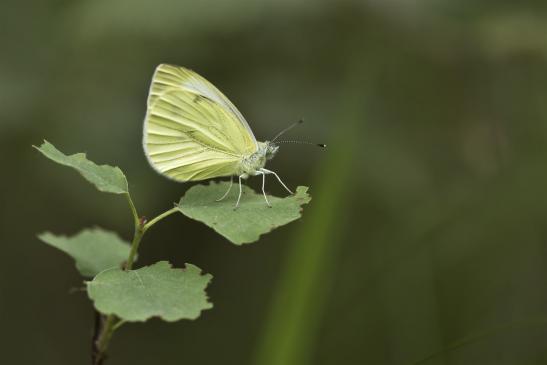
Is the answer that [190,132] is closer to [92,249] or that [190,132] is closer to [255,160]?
[255,160]

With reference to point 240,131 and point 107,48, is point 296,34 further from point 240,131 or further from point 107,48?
point 240,131

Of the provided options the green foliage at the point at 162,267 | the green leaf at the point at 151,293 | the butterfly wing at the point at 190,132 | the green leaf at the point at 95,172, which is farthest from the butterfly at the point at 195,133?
the green leaf at the point at 151,293

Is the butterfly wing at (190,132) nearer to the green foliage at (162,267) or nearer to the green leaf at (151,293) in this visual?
the green foliage at (162,267)

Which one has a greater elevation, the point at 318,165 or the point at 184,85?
the point at 184,85

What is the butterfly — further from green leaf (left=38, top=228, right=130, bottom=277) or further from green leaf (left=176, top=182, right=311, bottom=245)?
green leaf (left=176, top=182, right=311, bottom=245)

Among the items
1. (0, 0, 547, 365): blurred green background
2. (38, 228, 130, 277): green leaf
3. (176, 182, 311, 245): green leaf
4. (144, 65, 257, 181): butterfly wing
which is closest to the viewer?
(176, 182, 311, 245): green leaf

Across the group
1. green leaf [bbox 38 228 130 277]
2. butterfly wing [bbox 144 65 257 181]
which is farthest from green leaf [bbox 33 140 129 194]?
butterfly wing [bbox 144 65 257 181]

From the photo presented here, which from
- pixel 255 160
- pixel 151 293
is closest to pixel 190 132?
pixel 255 160

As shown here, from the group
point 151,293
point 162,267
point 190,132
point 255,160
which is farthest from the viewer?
point 190,132

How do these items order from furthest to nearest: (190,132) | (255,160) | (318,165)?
1. (318,165)
2. (190,132)
3. (255,160)
